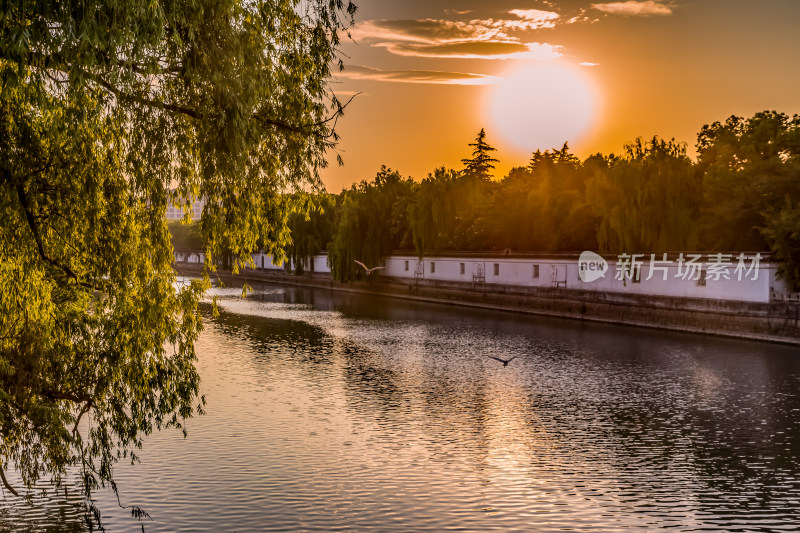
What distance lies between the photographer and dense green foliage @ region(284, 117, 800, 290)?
1517 inches

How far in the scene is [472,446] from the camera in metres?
17.3

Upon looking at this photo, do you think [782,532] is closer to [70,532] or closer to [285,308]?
[70,532]

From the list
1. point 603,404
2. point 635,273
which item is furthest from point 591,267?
point 603,404

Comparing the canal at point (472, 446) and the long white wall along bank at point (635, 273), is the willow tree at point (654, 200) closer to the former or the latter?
the long white wall along bank at point (635, 273)

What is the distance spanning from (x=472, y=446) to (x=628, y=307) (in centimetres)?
2533

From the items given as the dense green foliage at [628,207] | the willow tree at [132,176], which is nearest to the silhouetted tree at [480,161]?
the dense green foliage at [628,207]

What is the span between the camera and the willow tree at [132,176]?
7.75 meters

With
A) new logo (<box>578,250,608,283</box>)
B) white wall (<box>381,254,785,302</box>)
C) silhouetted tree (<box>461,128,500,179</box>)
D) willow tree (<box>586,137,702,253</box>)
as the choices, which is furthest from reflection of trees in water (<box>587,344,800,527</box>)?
silhouetted tree (<box>461,128,500,179</box>)

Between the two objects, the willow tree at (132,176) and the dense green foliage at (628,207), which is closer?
A: the willow tree at (132,176)

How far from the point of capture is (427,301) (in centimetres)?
5606

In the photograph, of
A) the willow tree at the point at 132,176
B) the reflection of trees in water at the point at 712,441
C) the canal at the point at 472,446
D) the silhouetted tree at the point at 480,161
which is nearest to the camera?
the willow tree at the point at 132,176

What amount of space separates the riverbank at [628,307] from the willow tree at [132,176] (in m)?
28.5

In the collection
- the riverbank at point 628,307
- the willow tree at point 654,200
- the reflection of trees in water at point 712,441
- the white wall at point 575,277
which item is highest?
the willow tree at point 654,200

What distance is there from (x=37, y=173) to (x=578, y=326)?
115 ft
